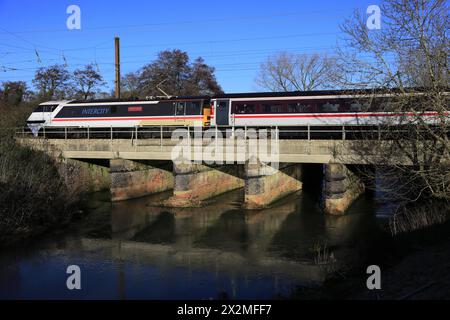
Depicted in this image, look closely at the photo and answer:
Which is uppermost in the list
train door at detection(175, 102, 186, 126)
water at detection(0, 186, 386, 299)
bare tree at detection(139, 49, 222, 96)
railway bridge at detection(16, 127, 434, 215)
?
bare tree at detection(139, 49, 222, 96)

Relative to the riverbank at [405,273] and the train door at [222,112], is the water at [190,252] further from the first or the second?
the train door at [222,112]

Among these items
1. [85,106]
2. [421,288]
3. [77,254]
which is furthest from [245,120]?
[421,288]

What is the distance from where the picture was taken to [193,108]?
91.1 ft

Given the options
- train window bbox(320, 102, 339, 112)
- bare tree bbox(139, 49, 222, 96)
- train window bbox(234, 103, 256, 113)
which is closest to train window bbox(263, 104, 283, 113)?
train window bbox(234, 103, 256, 113)

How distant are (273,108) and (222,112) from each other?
332 cm

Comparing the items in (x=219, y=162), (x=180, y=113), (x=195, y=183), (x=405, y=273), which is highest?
(x=180, y=113)

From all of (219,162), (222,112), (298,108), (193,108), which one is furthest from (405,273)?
(193,108)

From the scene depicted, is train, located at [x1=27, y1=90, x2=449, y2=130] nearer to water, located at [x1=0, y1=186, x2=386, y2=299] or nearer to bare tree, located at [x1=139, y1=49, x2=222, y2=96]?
water, located at [x1=0, y1=186, x2=386, y2=299]

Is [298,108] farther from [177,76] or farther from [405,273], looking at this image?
[177,76]

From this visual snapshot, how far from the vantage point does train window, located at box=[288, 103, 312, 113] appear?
24.8 m

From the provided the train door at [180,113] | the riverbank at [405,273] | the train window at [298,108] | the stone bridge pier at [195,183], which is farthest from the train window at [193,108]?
the riverbank at [405,273]

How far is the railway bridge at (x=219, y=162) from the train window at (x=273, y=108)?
4.17 ft
